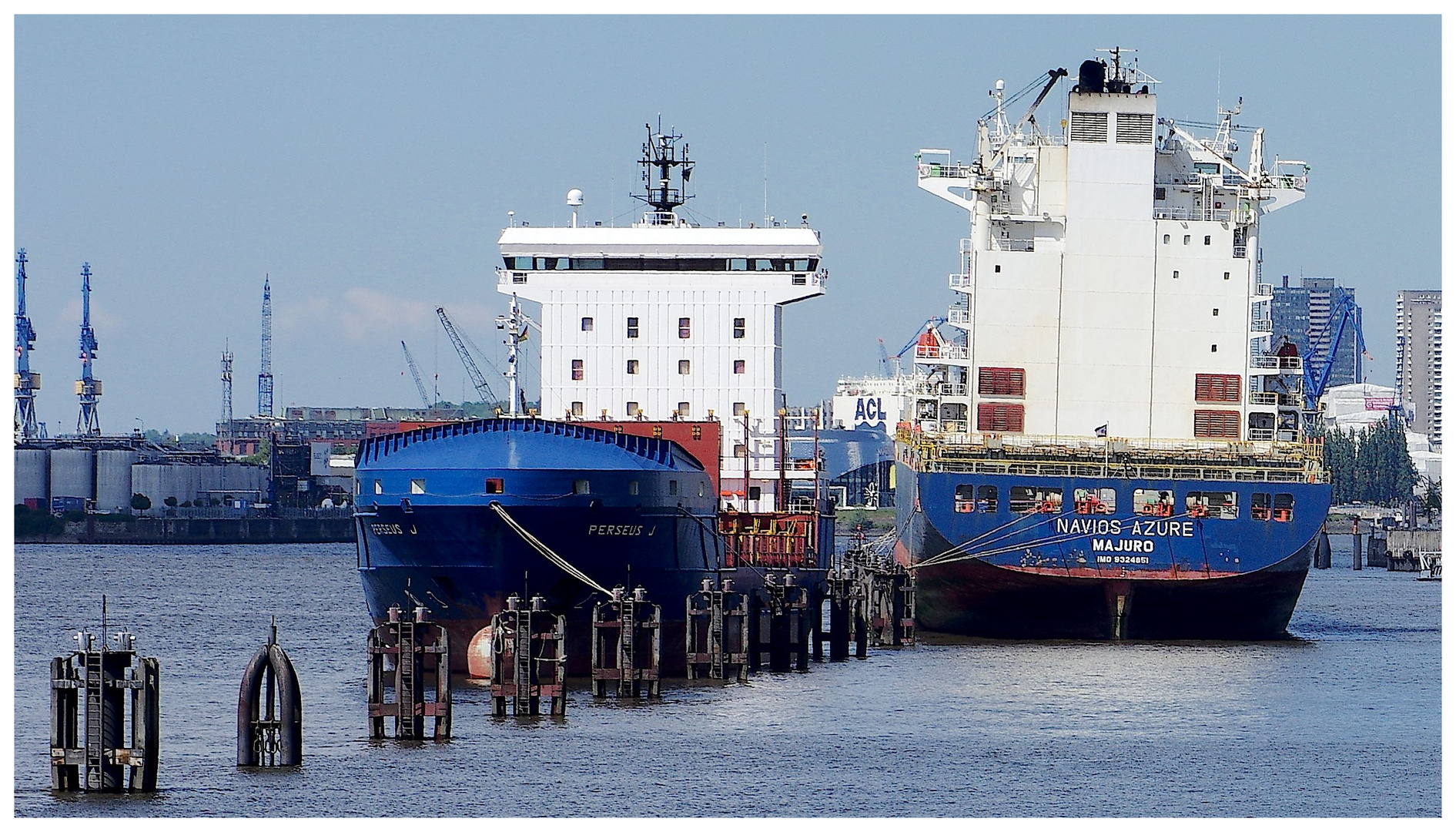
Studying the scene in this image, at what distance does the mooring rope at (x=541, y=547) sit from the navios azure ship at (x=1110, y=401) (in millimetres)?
16465

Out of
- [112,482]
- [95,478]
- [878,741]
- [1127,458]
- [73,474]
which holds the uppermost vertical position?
[1127,458]

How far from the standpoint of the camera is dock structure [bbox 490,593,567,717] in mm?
41812

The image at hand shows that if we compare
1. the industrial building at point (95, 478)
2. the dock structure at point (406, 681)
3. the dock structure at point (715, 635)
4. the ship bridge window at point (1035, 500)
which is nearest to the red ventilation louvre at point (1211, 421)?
the ship bridge window at point (1035, 500)

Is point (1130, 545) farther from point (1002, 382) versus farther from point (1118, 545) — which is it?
point (1002, 382)

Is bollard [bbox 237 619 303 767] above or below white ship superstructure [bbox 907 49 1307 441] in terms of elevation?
below

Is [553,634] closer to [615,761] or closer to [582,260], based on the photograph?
[615,761]

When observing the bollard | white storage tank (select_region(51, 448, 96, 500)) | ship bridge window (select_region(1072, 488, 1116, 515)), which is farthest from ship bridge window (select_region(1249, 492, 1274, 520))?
white storage tank (select_region(51, 448, 96, 500))

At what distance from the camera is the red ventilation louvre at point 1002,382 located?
2586 inches

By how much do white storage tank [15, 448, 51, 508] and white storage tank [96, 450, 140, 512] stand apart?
369 centimetres

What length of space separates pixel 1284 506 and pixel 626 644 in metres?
21.1

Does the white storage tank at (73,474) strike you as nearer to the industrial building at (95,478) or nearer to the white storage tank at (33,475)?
the industrial building at (95,478)

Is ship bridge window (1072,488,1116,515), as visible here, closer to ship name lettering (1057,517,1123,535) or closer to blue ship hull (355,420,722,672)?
ship name lettering (1057,517,1123,535)

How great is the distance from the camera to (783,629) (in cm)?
5412

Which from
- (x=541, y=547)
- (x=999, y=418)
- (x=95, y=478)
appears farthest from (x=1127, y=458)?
(x=95, y=478)
